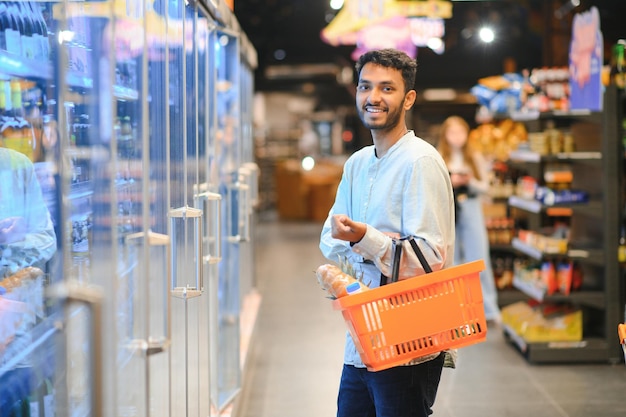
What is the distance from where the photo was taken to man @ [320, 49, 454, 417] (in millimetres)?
2793

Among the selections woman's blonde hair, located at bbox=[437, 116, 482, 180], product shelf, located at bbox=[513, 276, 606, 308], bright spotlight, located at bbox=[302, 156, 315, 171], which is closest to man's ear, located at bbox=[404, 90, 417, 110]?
product shelf, located at bbox=[513, 276, 606, 308]

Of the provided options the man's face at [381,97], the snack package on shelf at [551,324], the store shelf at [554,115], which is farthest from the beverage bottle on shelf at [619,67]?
the man's face at [381,97]

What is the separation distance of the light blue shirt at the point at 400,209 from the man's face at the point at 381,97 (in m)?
0.09

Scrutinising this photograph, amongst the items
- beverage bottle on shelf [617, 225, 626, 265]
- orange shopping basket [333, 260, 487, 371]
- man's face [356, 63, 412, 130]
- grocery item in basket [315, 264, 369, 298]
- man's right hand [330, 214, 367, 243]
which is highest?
man's face [356, 63, 412, 130]

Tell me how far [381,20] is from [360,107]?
7331 millimetres

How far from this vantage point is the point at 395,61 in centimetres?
297

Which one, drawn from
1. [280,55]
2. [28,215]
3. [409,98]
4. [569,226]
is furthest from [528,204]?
[280,55]

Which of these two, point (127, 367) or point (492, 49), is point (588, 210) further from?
point (492, 49)

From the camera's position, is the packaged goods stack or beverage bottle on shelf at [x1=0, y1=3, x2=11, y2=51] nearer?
beverage bottle on shelf at [x1=0, y1=3, x2=11, y2=51]

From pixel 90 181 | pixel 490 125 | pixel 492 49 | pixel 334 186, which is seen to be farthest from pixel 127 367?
pixel 334 186

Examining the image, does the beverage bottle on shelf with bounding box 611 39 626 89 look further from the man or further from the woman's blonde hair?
the man

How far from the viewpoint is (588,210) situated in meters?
6.60

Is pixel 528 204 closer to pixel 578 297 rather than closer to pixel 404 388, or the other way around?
pixel 578 297

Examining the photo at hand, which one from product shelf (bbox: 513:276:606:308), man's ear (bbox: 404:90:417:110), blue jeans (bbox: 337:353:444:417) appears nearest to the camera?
blue jeans (bbox: 337:353:444:417)
